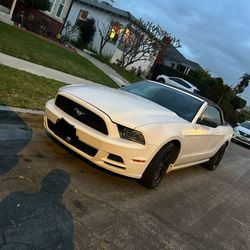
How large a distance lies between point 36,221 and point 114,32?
3352 centimetres

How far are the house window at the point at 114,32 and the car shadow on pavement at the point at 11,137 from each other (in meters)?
29.5

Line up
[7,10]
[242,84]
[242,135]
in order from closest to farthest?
[242,135], [7,10], [242,84]

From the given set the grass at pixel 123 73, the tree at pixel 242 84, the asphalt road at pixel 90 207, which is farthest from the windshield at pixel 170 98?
the tree at pixel 242 84

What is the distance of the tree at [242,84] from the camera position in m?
48.3

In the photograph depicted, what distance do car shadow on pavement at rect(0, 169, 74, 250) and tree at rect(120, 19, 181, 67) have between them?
30272 millimetres

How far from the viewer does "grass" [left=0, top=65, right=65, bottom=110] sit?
8.16m

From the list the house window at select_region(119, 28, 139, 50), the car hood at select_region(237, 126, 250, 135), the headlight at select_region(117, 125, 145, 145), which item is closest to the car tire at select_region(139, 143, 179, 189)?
the headlight at select_region(117, 125, 145, 145)

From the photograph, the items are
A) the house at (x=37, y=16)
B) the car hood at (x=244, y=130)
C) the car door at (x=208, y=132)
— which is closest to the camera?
the car door at (x=208, y=132)

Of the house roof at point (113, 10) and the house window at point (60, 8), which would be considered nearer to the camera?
the house window at point (60, 8)

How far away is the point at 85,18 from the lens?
38812mm

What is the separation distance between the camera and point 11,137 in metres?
6.26

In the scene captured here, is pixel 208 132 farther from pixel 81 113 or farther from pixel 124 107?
pixel 81 113

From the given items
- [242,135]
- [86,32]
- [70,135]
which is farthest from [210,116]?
[86,32]

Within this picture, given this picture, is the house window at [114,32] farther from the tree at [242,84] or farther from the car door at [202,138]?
the car door at [202,138]
